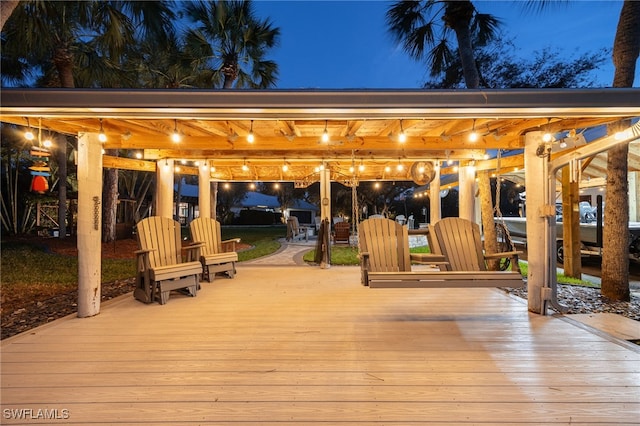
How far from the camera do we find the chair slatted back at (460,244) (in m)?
3.69

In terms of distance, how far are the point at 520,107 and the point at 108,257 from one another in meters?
9.79

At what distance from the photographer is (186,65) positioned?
8297mm

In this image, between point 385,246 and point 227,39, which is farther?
point 227,39

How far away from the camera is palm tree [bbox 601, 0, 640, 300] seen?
14.5ft

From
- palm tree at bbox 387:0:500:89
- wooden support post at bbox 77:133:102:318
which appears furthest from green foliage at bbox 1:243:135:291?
palm tree at bbox 387:0:500:89

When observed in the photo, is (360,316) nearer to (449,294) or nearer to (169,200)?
(449,294)

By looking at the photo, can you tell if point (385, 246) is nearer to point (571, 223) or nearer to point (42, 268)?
point (571, 223)

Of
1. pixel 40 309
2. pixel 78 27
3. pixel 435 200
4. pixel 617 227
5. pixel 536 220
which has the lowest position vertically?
pixel 40 309

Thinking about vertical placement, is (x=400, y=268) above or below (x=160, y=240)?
below

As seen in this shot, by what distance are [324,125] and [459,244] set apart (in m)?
2.18

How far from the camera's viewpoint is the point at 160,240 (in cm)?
443

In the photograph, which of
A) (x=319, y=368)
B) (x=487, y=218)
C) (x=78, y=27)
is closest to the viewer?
(x=319, y=368)

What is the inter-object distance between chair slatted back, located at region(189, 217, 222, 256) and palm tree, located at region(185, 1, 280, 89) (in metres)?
4.69

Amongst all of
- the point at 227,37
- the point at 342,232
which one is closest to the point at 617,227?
the point at 342,232
